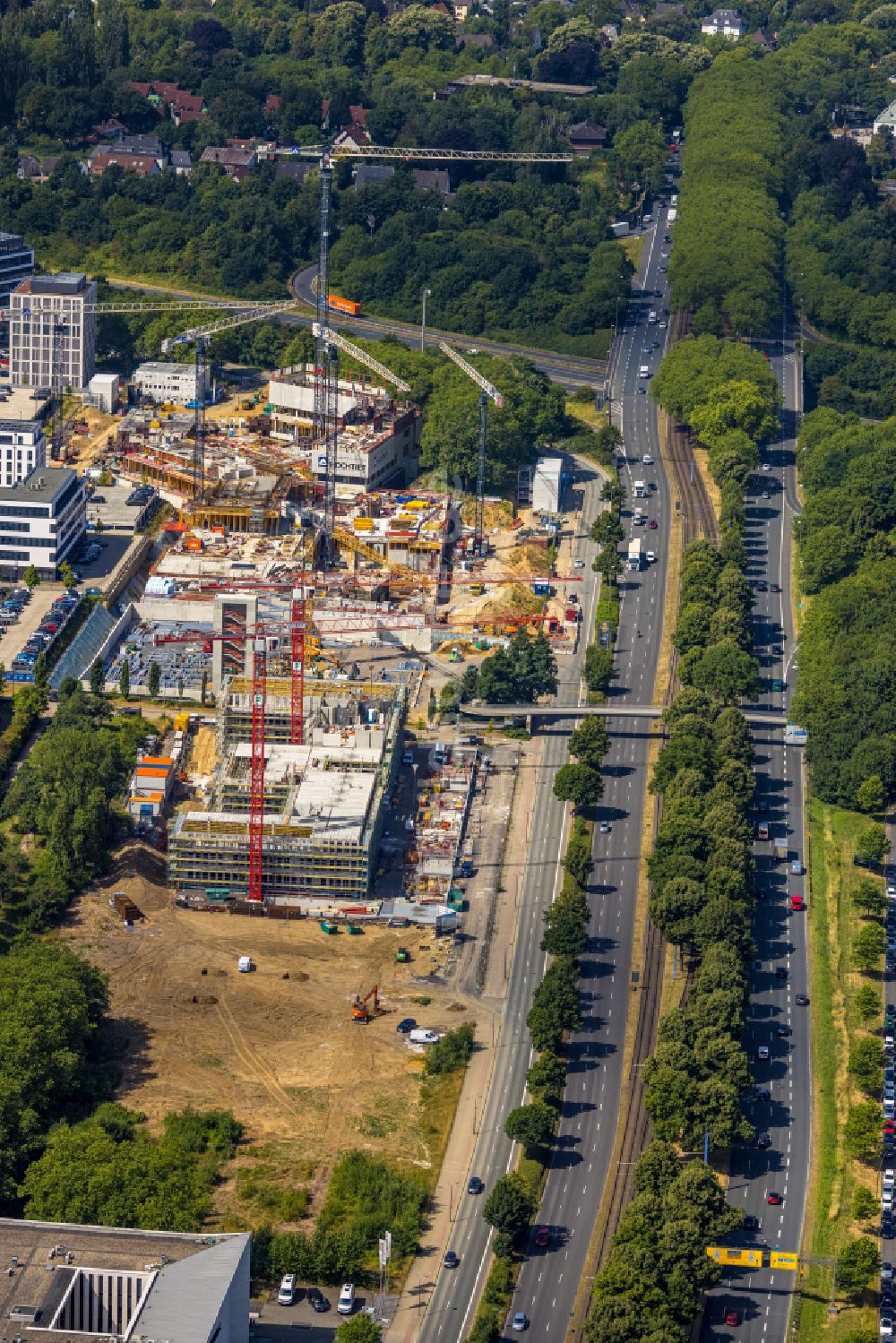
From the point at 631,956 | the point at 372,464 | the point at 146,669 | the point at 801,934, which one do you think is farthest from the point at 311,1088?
the point at 372,464

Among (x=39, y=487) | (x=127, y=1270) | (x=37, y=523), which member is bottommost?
(x=127, y=1270)

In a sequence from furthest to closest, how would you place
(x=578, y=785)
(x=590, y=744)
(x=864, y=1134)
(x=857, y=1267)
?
(x=590, y=744)
(x=578, y=785)
(x=864, y=1134)
(x=857, y=1267)

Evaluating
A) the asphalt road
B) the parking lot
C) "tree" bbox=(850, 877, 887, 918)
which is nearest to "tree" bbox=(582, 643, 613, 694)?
the asphalt road

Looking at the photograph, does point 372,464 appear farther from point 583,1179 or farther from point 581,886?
point 583,1179

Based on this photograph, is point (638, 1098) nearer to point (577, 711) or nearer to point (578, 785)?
point (578, 785)

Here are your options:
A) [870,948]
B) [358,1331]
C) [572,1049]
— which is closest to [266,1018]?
[572,1049]

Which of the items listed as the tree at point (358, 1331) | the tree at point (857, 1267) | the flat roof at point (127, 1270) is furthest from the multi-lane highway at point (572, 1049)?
the flat roof at point (127, 1270)

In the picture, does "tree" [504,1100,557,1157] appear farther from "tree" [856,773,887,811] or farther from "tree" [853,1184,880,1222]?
"tree" [856,773,887,811]
